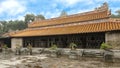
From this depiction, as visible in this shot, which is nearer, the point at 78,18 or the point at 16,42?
the point at 78,18

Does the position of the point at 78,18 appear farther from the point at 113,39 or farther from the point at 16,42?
the point at 16,42

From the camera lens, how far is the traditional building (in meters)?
21.0

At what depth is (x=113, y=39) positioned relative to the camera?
802 inches

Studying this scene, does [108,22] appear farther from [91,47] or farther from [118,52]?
[118,52]

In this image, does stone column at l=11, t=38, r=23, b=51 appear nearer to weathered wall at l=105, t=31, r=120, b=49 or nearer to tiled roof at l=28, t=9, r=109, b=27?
tiled roof at l=28, t=9, r=109, b=27

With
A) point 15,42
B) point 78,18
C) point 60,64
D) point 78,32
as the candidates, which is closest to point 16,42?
point 15,42

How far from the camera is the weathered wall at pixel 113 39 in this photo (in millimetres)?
20141

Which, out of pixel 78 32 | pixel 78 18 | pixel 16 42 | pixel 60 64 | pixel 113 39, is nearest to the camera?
pixel 60 64

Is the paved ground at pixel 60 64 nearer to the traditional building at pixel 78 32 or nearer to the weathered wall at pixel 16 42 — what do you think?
the traditional building at pixel 78 32

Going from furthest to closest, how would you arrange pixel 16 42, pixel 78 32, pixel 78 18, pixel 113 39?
pixel 16 42, pixel 78 18, pixel 78 32, pixel 113 39

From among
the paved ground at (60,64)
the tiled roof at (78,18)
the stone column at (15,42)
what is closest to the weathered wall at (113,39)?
the paved ground at (60,64)

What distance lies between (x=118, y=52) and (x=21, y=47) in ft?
54.8

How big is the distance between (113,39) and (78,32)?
4432 mm

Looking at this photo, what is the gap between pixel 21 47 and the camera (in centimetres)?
3008
